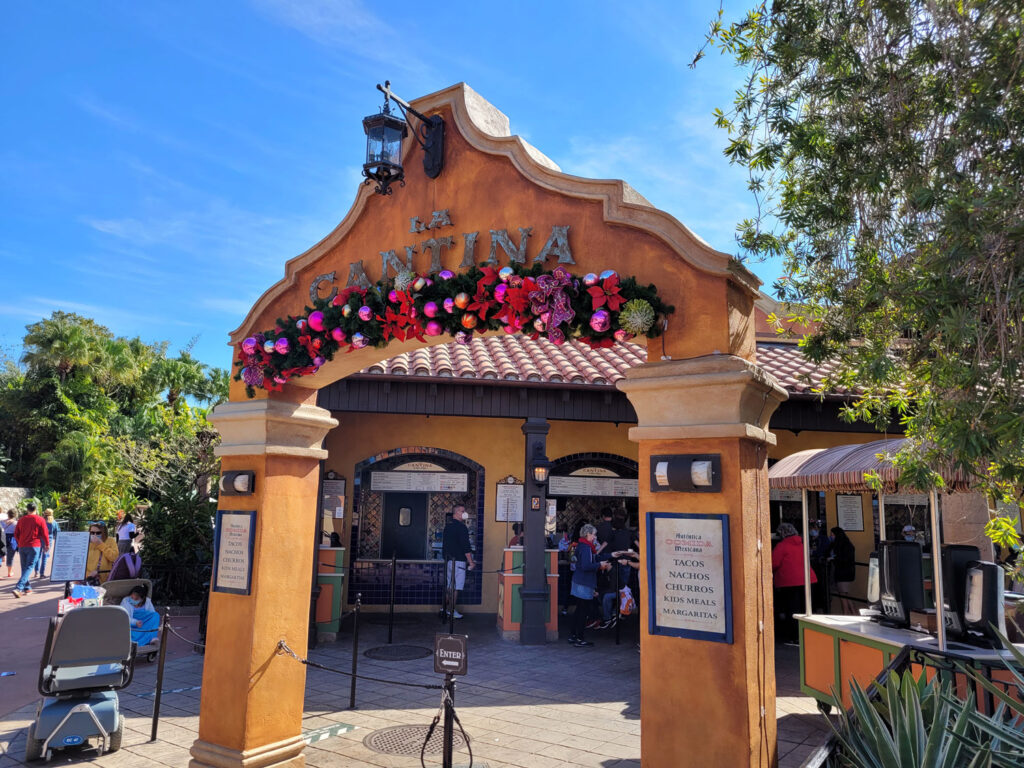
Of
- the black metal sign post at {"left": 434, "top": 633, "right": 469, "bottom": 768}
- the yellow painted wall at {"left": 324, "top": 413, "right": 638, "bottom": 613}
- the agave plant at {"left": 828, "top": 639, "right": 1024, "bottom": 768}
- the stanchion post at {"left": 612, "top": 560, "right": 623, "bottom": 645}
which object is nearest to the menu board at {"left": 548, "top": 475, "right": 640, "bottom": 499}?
the yellow painted wall at {"left": 324, "top": 413, "right": 638, "bottom": 613}

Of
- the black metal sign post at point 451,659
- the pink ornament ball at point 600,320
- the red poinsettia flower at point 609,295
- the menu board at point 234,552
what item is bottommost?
the black metal sign post at point 451,659

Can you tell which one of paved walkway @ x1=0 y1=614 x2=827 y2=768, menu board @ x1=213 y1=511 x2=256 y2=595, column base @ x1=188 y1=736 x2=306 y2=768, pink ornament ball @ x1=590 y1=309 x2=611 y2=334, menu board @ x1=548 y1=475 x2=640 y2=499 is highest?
pink ornament ball @ x1=590 y1=309 x2=611 y2=334

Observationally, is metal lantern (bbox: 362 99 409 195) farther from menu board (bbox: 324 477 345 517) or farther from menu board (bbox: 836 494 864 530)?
menu board (bbox: 836 494 864 530)

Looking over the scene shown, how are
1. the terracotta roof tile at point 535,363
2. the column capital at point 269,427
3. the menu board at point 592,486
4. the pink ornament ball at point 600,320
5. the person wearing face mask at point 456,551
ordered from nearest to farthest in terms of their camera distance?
the pink ornament ball at point 600,320, the column capital at point 269,427, the terracotta roof tile at point 535,363, the person wearing face mask at point 456,551, the menu board at point 592,486

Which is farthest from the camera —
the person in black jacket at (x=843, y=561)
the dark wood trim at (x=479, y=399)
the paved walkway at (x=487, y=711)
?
the person in black jacket at (x=843, y=561)

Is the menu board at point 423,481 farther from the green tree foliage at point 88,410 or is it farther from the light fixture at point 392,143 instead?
the light fixture at point 392,143

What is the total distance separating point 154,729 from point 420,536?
6707 mm

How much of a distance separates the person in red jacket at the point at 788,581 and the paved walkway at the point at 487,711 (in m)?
0.48

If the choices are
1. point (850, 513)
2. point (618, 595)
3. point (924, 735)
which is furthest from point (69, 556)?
point (850, 513)

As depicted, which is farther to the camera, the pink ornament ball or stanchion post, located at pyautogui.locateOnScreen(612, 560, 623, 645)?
stanchion post, located at pyautogui.locateOnScreen(612, 560, 623, 645)

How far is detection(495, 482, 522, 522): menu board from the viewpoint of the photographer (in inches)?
497

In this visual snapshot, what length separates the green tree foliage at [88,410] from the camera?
849 inches

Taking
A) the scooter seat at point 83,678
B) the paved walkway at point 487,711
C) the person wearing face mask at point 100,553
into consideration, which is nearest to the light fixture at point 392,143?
the paved walkway at point 487,711

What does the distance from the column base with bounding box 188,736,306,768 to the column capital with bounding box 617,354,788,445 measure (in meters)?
3.58
